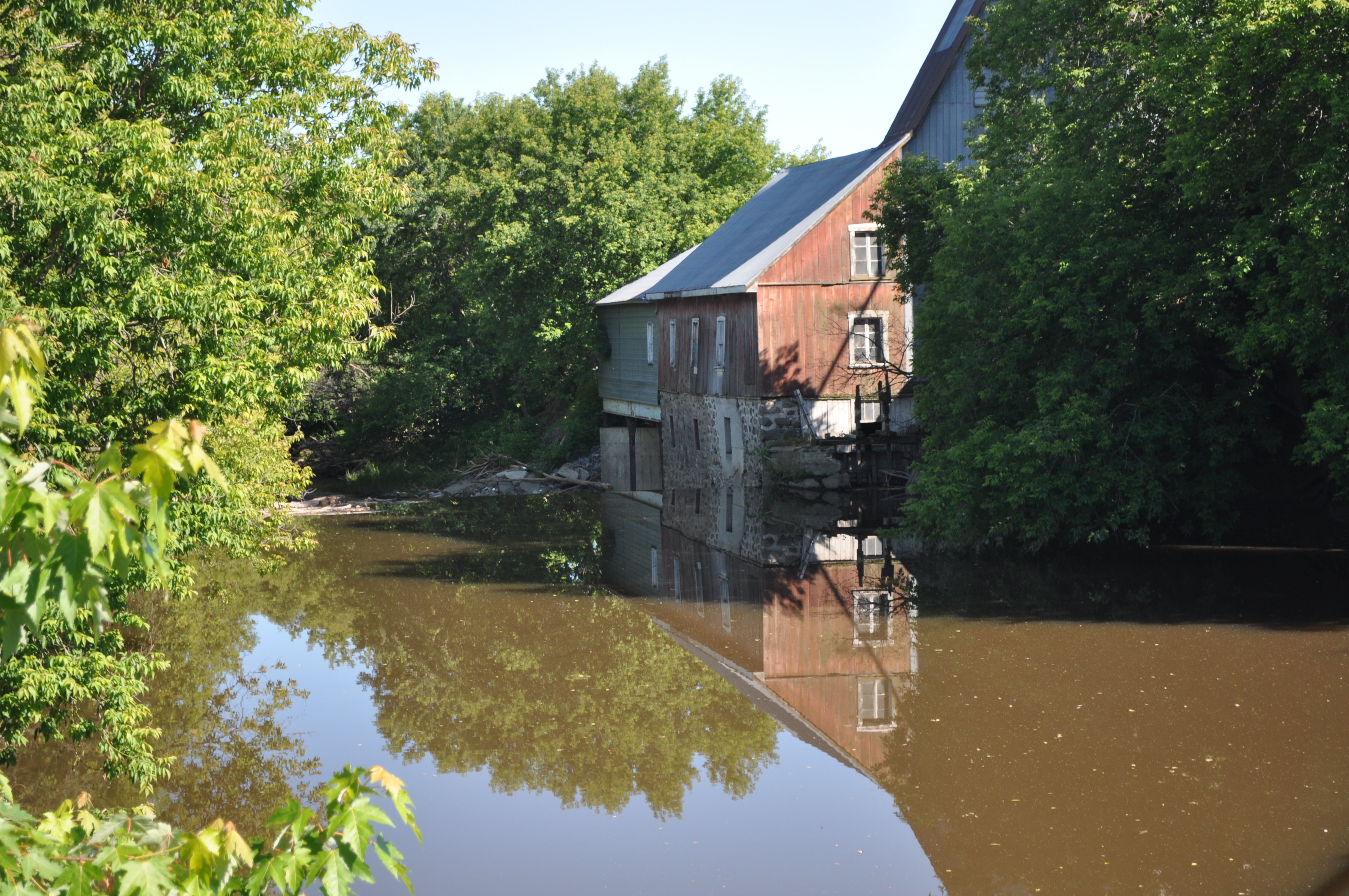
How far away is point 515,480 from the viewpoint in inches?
1185

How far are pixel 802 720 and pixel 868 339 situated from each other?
16651mm

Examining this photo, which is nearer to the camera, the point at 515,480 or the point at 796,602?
the point at 796,602

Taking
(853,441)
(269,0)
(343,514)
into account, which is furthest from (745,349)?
(269,0)

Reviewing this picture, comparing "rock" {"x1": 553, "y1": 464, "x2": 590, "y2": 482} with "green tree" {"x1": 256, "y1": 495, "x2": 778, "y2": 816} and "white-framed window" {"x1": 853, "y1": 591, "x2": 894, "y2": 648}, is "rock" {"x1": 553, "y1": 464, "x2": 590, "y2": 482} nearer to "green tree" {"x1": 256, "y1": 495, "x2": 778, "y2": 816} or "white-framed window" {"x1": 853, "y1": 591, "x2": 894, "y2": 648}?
"green tree" {"x1": 256, "y1": 495, "x2": 778, "y2": 816}

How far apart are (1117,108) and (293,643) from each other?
47.3 ft

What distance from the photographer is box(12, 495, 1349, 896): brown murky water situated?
7.25 metres

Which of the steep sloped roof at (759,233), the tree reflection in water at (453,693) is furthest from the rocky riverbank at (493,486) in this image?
the tree reflection in water at (453,693)

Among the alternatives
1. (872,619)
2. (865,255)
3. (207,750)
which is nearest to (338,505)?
(865,255)

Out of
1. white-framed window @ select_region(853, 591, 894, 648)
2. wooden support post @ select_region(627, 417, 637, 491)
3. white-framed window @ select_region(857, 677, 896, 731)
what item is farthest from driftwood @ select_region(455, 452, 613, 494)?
white-framed window @ select_region(857, 677, 896, 731)

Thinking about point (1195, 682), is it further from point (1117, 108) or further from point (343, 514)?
point (343, 514)

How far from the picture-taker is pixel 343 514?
25.4m

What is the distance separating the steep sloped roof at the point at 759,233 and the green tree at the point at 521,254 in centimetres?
179

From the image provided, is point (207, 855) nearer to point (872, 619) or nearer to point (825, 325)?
point (872, 619)

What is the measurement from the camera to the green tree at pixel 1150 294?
42.2ft
